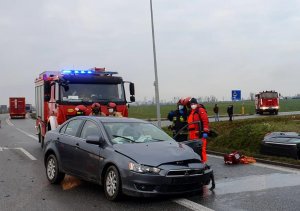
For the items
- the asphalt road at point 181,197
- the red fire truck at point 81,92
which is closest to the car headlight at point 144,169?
the asphalt road at point 181,197

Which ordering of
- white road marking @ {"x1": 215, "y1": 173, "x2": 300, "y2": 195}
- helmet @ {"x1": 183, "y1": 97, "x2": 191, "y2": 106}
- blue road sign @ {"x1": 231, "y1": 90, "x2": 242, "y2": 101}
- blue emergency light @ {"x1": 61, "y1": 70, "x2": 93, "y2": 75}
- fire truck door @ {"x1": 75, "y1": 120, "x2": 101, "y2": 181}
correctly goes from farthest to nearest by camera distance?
blue road sign @ {"x1": 231, "y1": 90, "x2": 242, "y2": 101} < blue emergency light @ {"x1": 61, "y1": 70, "x2": 93, "y2": 75} < helmet @ {"x1": 183, "y1": 97, "x2": 191, "y2": 106} < white road marking @ {"x1": 215, "y1": 173, "x2": 300, "y2": 195} < fire truck door @ {"x1": 75, "y1": 120, "x2": 101, "y2": 181}

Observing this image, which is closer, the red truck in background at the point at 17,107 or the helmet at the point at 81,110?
the helmet at the point at 81,110

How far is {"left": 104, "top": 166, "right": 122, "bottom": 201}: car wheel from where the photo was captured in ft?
22.5

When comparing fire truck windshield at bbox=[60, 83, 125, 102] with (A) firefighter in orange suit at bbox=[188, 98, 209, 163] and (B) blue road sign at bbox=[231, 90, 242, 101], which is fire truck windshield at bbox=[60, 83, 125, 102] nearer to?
(A) firefighter in orange suit at bbox=[188, 98, 209, 163]

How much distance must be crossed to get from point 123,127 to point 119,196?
1.52m

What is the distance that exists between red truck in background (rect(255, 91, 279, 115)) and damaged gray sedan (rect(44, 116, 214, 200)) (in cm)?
4430

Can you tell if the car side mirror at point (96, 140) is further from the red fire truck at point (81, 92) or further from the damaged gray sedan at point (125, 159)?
the red fire truck at point (81, 92)

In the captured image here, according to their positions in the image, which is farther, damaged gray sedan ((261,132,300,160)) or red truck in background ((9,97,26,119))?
red truck in background ((9,97,26,119))

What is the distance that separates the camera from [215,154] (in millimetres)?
13508

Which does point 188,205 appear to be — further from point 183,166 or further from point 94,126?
point 94,126

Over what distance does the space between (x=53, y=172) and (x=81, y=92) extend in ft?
15.8

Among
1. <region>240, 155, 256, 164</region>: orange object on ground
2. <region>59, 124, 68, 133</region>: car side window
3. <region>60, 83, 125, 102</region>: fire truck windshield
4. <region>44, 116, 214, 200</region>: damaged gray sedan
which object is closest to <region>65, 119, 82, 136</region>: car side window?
<region>44, 116, 214, 200</region>: damaged gray sedan

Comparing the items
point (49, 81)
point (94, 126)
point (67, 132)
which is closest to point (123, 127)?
point (94, 126)

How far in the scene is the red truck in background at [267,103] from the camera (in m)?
50.6
